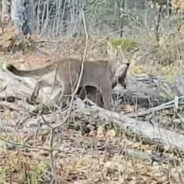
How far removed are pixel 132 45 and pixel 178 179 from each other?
23.4ft

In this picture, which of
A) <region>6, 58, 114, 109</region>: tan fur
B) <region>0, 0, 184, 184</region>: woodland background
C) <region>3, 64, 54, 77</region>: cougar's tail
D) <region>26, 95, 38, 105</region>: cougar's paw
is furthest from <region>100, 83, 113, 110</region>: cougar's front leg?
<region>26, 95, 38, 105</region>: cougar's paw

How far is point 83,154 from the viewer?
4.97 metres

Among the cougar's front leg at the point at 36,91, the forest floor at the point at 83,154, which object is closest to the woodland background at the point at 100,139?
the forest floor at the point at 83,154

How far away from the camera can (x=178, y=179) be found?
420cm

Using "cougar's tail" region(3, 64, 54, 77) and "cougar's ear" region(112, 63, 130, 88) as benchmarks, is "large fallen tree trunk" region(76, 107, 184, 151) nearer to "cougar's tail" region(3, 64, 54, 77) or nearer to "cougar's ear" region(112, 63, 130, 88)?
"cougar's tail" region(3, 64, 54, 77)

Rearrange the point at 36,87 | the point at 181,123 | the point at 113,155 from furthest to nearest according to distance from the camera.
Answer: the point at 36,87 → the point at 181,123 → the point at 113,155

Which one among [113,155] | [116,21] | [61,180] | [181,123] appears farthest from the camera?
[116,21]

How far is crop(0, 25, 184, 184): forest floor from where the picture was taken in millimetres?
4430

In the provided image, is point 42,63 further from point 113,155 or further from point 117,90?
point 113,155

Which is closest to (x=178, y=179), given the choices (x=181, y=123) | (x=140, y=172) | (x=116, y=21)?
(x=140, y=172)

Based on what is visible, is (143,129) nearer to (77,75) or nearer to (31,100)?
(77,75)

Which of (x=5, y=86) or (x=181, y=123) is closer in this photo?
(x=181, y=123)

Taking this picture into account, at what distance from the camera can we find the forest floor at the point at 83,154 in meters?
4.43

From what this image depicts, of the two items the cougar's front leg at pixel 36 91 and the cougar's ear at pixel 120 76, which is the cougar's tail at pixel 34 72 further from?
the cougar's ear at pixel 120 76
